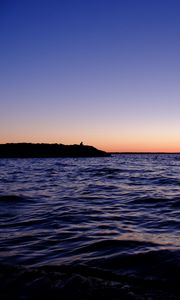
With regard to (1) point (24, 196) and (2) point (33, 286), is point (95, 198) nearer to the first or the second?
(1) point (24, 196)

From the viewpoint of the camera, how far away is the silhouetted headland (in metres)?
106

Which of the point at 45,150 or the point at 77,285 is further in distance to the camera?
the point at 45,150

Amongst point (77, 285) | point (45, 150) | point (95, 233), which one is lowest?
point (95, 233)

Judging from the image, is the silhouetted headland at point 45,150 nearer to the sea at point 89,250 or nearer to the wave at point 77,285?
the sea at point 89,250

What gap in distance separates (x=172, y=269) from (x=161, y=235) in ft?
6.44

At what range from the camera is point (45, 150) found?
114125mm

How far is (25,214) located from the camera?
8602mm

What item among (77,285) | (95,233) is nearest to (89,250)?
(95,233)

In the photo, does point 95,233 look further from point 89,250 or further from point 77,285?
point 77,285

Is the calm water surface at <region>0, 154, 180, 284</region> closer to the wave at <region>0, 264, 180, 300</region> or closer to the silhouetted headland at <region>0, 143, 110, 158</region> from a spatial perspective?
the wave at <region>0, 264, 180, 300</region>

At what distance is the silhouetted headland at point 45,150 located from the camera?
10641 centimetres

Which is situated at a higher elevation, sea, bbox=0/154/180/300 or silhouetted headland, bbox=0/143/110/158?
silhouetted headland, bbox=0/143/110/158

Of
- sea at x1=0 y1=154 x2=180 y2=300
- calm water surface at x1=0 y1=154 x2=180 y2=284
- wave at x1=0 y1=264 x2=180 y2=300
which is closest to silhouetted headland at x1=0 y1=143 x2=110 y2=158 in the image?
calm water surface at x1=0 y1=154 x2=180 y2=284

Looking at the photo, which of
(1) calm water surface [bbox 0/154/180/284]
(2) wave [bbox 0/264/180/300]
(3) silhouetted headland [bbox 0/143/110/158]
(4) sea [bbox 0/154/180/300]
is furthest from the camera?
(3) silhouetted headland [bbox 0/143/110/158]
